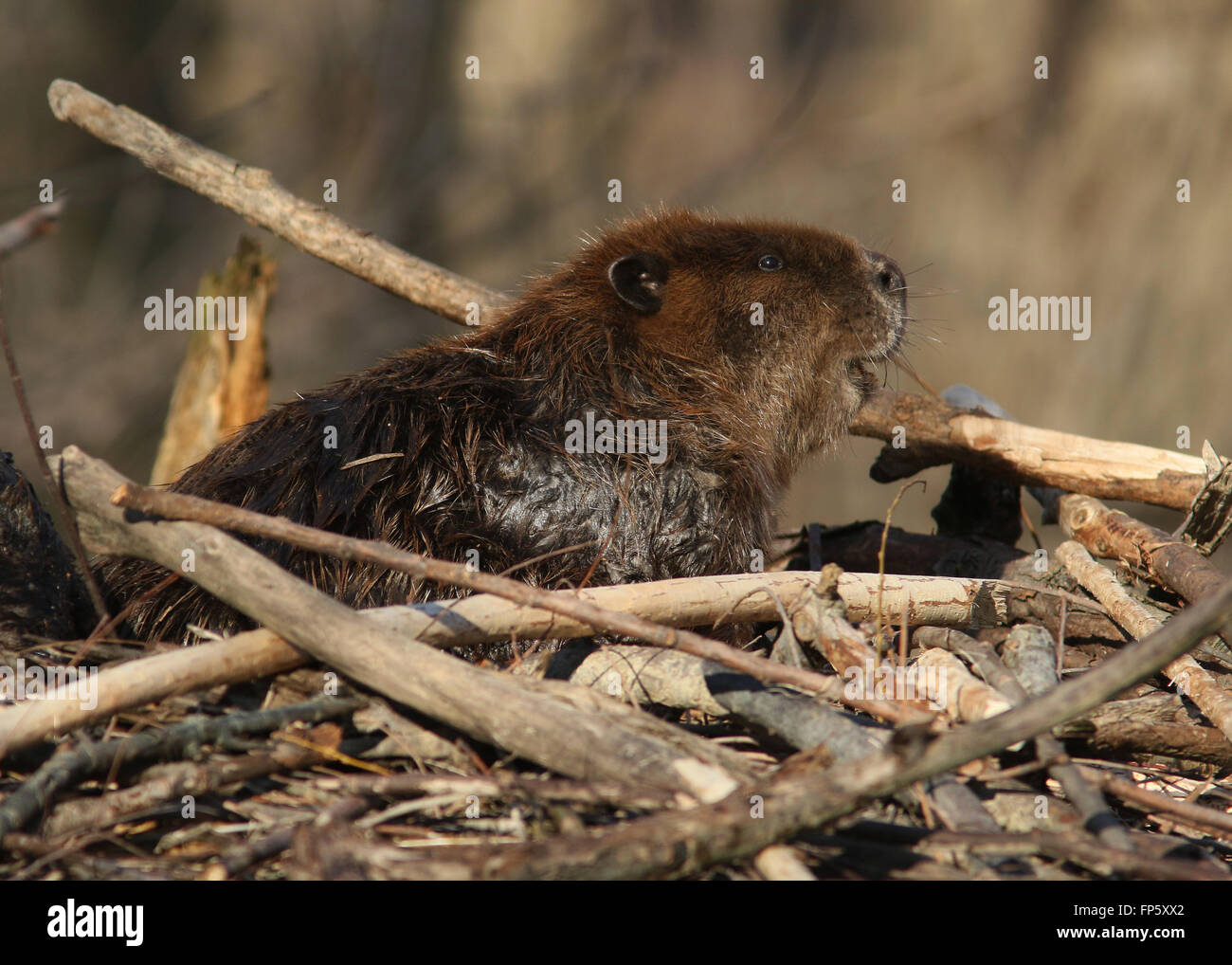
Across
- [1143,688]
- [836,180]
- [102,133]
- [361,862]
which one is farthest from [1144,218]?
[361,862]

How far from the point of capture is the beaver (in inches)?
123

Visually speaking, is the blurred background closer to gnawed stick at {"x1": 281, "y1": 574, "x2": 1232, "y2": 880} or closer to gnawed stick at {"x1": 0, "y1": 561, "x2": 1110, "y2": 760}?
gnawed stick at {"x1": 0, "y1": 561, "x2": 1110, "y2": 760}

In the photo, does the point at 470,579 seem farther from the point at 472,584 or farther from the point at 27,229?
the point at 27,229

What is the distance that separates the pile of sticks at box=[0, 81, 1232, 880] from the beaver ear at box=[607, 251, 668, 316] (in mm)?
1245

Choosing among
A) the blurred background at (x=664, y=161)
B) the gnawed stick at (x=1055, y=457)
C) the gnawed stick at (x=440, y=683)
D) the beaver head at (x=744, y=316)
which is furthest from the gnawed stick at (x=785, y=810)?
the blurred background at (x=664, y=161)

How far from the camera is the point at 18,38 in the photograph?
32.0 feet

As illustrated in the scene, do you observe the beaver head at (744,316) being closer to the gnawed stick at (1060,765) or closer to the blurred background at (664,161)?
the gnawed stick at (1060,765)

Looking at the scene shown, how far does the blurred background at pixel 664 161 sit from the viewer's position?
30.0 feet

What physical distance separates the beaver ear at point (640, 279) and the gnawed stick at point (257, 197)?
1.11 meters

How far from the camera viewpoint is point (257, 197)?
4598mm

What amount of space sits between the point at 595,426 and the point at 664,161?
7.83 metres

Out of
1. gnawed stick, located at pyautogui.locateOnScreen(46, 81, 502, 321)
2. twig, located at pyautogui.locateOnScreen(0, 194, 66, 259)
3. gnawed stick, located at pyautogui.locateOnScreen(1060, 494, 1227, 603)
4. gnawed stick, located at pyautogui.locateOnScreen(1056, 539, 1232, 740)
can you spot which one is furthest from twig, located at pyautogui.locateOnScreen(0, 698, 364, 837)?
gnawed stick, located at pyautogui.locateOnScreen(46, 81, 502, 321)

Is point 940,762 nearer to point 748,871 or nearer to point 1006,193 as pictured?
point 748,871

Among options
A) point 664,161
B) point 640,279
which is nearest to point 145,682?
point 640,279
